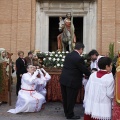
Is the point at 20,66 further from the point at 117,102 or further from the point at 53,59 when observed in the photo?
the point at 117,102

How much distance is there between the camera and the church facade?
13328 millimetres

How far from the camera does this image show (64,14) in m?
13.6

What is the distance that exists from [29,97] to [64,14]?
7.39m

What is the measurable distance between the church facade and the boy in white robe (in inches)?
352

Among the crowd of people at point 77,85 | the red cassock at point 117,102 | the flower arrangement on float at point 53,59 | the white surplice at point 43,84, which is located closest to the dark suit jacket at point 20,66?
the crowd of people at point 77,85

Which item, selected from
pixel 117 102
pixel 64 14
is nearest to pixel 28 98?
pixel 117 102

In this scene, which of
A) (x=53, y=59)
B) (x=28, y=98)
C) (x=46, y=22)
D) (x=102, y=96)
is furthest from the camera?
(x=46, y=22)

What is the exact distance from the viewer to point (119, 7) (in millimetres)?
13492

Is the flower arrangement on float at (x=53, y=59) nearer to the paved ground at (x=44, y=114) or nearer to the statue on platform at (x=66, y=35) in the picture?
the statue on platform at (x=66, y=35)

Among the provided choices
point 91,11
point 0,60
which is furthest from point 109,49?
point 0,60

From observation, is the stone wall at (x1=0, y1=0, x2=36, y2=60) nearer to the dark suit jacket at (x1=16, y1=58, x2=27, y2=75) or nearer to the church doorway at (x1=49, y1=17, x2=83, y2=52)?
the church doorway at (x1=49, y1=17, x2=83, y2=52)

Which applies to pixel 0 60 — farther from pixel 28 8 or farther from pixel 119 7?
pixel 119 7

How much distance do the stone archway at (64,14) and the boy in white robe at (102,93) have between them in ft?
29.9

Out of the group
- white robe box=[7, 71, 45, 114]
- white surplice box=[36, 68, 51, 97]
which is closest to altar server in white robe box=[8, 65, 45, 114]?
white robe box=[7, 71, 45, 114]
